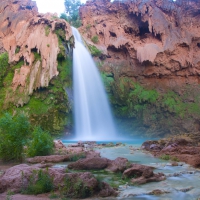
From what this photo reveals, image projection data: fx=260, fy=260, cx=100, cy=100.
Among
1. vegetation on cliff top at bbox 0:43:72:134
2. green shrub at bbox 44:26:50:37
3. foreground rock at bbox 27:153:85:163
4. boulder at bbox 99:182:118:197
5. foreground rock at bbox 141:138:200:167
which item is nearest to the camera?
boulder at bbox 99:182:118:197

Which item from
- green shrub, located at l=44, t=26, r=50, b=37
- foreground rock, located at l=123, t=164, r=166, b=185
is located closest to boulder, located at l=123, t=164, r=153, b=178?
foreground rock, located at l=123, t=164, r=166, b=185

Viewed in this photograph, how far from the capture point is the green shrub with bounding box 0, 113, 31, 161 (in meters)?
10.6

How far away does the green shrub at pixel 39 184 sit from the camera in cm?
618

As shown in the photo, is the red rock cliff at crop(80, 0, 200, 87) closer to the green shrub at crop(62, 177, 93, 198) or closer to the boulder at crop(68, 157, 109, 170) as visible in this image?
the boulder at crop(68, 157, 109, 170)

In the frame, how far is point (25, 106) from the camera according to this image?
2878cm

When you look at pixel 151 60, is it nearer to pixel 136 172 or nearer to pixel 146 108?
pixel 146 108

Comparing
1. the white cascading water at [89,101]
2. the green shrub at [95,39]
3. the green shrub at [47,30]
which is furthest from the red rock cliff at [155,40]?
the green shrub at [47,30]

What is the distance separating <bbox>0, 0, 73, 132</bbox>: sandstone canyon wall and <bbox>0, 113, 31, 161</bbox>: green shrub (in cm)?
1793

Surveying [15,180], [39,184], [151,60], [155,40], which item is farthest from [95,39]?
[39,184]

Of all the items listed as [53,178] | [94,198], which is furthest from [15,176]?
[94,198]

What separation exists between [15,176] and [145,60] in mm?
33380

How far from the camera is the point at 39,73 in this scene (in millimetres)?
29016

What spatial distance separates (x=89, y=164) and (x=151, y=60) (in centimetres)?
3050

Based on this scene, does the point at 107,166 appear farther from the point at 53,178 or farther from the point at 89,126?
the point at 89,126
